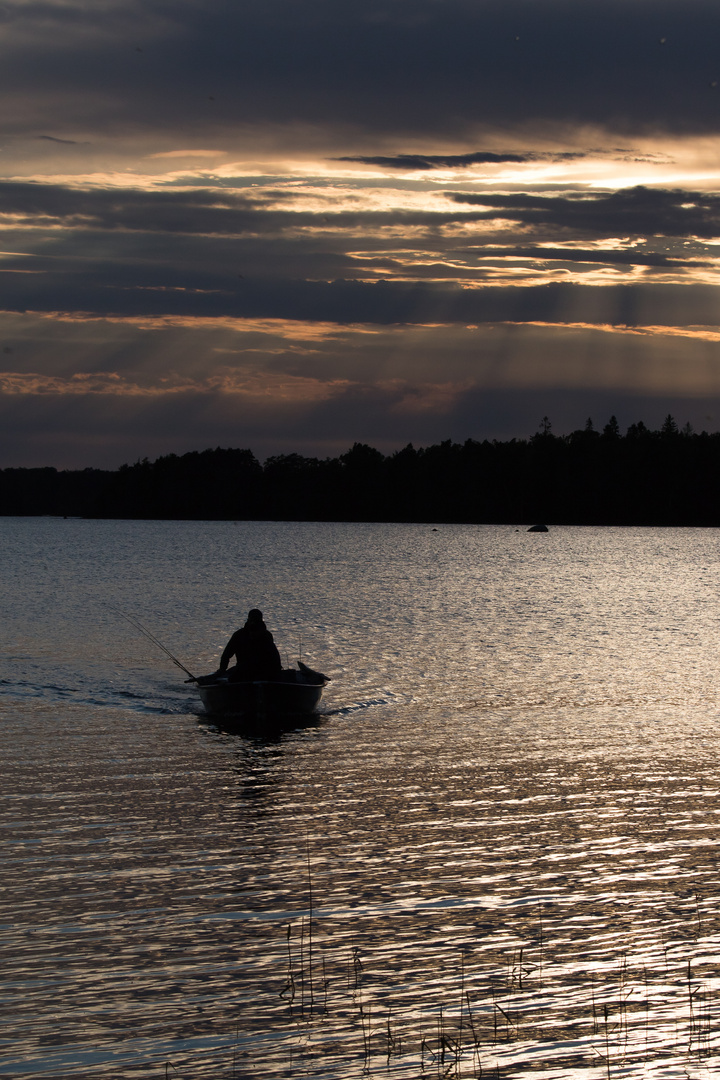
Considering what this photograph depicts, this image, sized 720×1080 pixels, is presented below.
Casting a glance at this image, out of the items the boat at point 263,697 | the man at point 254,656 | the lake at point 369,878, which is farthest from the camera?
the man at point 254,656

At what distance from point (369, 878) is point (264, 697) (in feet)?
33.8

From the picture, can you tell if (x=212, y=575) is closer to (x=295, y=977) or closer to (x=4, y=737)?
(x=4, y=737)

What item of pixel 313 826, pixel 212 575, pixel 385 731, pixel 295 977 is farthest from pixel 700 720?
pixel 212 575

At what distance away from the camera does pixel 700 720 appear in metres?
21.2

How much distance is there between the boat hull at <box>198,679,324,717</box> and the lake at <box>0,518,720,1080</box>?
20.8 inches

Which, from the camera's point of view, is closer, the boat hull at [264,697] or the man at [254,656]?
the boat hull at [264,697]

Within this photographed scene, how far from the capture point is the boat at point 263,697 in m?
20.8

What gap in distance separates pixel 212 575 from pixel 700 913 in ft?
220

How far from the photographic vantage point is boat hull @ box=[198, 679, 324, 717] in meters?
20.8

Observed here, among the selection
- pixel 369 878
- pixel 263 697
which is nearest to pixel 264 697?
pixel 263 697

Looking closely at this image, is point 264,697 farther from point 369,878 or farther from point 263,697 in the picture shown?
point 369,878

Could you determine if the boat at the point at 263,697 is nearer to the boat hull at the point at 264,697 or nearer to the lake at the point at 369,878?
the boat hull at the point at 264,697

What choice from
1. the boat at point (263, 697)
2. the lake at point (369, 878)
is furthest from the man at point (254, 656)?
the lake at point (369, 878)

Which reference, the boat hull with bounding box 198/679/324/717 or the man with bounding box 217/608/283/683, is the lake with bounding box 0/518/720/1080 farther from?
the man with bounding box 217/608/283/683
